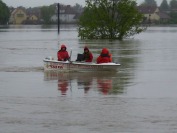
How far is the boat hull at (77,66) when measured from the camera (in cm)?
2742

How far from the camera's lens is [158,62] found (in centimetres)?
3525

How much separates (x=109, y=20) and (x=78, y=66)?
45946 mm

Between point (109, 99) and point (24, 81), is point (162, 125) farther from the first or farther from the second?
point (24, 81)

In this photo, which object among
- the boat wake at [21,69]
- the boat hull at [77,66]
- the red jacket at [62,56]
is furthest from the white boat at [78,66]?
the boat wake at [21,69]

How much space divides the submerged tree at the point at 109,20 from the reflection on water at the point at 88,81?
1779 inches

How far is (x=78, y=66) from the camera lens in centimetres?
2767

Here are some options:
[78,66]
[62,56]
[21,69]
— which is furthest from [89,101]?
[21,69]

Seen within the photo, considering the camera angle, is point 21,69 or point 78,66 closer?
point 78,66

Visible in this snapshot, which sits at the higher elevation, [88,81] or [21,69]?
[88,81]

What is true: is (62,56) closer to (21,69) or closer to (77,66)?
(77,66)

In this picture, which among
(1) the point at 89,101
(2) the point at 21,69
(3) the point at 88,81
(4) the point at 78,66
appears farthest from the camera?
(2) the point at 21,69

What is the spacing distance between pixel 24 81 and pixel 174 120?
420 inches

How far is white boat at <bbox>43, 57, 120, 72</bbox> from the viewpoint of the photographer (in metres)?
27.4

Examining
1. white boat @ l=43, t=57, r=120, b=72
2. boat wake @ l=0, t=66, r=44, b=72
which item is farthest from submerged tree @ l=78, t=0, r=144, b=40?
white boat @ l=43, t=57, r=120, b=72
